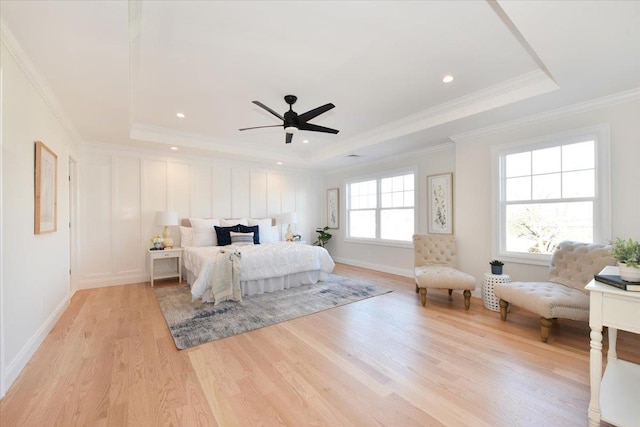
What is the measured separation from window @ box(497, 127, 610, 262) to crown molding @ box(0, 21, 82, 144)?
5167 mm

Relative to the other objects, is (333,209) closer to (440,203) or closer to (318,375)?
(440,203)

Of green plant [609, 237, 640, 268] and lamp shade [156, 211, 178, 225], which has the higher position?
lamp shade [156, 211, 178, 225]

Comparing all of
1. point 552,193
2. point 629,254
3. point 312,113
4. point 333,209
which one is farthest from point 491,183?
point 333,209

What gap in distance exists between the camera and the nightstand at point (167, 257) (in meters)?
4.71

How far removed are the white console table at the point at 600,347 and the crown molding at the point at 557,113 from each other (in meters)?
2.60

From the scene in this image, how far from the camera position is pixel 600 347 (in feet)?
4.88

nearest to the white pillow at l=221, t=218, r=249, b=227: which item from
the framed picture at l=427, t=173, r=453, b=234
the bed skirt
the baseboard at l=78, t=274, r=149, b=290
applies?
the bed skirt

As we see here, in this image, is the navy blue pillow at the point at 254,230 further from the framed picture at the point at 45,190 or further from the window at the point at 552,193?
the window at the point at 552,193

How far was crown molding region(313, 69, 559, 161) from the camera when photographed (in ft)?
9.30

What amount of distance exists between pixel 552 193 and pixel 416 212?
6.94 ft

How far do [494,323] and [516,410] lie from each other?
5.05ft

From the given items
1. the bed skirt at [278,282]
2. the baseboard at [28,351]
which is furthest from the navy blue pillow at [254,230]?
the baseboard at [28,351]

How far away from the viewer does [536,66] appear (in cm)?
267

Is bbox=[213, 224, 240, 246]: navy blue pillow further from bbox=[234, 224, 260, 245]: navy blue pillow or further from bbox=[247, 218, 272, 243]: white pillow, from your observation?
bbox=[247, 218, 272, 243]: white pillow
